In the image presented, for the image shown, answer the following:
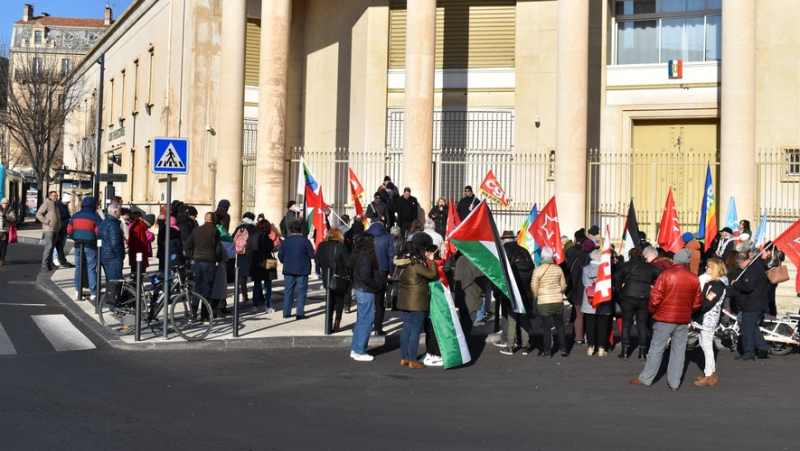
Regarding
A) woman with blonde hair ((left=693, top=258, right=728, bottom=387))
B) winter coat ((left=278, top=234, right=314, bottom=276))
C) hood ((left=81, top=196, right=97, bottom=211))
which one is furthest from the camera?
hood ((left=81, top=196, right=97, bottom=211))

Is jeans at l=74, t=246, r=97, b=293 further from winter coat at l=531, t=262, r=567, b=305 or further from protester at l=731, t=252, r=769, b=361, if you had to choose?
protester at l=731, t=252, r=769, b=361

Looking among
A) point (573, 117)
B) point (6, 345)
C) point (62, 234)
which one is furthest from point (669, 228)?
point (62, 234)

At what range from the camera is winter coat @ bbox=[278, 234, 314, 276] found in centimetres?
1458

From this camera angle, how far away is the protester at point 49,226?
20.8 meters

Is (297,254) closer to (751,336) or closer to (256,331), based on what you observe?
(256,331)

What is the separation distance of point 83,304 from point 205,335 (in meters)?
4.11

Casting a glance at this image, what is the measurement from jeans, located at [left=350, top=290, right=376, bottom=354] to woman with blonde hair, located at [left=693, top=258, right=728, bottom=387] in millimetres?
3867

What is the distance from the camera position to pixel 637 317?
12.7 metres

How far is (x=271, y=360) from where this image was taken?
38.3 ft

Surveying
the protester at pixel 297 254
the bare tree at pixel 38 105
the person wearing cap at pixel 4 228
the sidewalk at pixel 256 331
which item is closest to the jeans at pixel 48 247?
the person wearing cap at pixel 4 228

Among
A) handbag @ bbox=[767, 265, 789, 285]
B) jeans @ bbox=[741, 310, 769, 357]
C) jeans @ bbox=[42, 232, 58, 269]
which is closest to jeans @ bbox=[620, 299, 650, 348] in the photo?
jeans @ bbox=[741, 310, 769, 357]

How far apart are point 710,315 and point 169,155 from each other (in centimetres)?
703

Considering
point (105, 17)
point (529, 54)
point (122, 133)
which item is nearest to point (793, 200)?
point (529, 54)

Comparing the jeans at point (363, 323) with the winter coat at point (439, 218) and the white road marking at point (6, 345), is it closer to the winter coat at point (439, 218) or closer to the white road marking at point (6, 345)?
the white road marking at point (6, 345)
